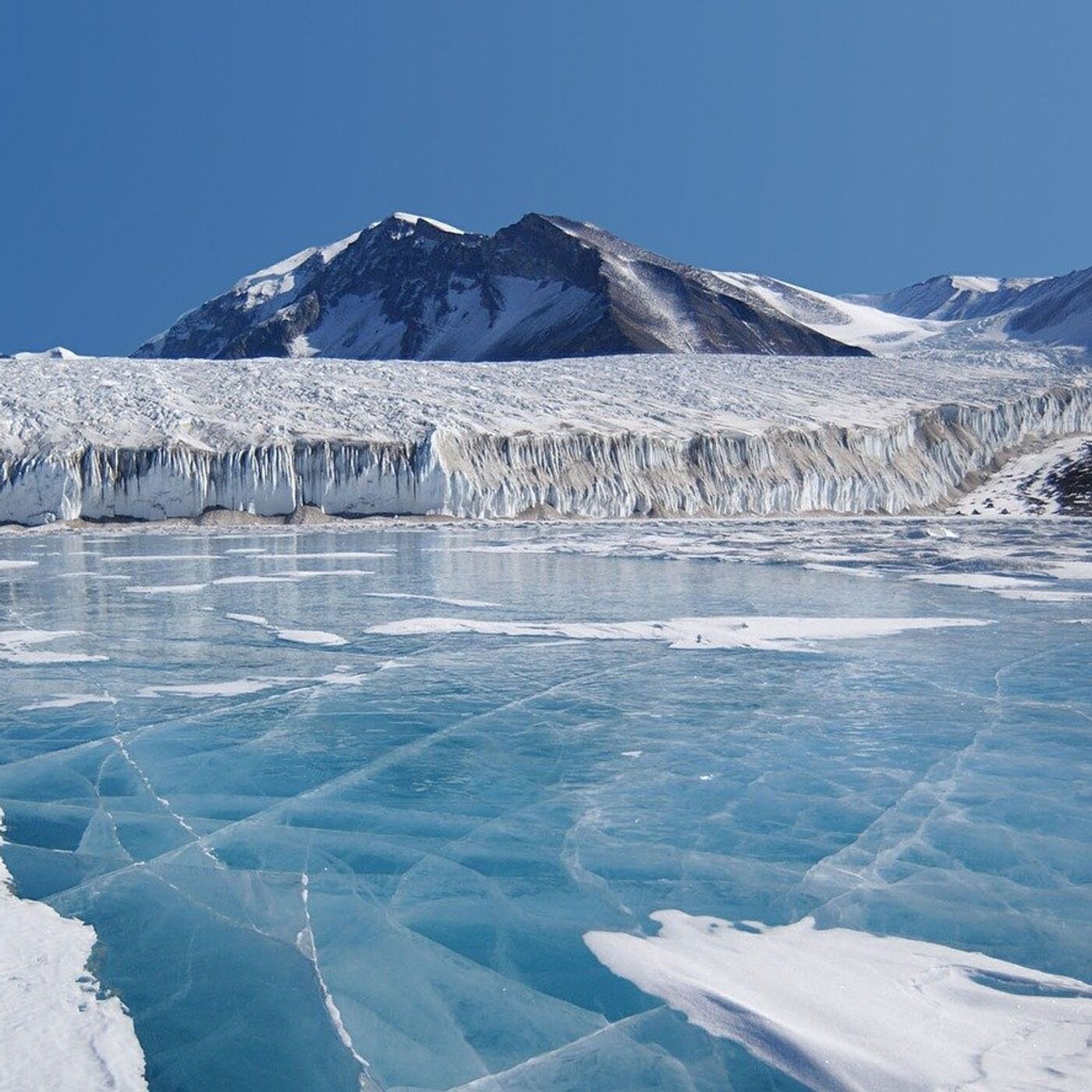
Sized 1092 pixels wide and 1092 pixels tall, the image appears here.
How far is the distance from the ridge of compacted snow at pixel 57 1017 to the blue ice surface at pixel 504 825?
3.4 inches

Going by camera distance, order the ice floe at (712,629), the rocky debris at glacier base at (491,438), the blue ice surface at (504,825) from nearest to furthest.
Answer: the blue ice surface at (504,825), the ice floe at (712,629), the rocky debris at glacier base at (491,438)

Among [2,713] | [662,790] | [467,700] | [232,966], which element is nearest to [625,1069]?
[232,966]

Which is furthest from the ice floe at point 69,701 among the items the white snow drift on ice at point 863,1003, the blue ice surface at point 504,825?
the white snow drift on ice at point 863,1003

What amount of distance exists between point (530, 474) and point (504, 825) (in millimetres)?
24610

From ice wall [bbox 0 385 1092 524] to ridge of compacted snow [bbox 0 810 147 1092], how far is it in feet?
78.3

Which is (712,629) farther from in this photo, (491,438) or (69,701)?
(491,438)

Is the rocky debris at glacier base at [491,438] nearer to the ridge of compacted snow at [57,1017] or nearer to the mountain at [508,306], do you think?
the ridge of compacted snow at [57,1017]

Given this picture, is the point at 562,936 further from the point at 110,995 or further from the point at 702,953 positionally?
the point at 110,995

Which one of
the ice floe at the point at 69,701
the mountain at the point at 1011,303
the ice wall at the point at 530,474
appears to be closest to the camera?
the ice floe at the point at 69,701

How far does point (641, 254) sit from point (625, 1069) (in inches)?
3817

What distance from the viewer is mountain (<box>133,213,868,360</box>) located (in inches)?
3199

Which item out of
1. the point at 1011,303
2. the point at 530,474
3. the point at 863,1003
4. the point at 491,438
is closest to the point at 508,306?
the point at 1011,303

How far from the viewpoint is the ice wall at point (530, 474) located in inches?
1027

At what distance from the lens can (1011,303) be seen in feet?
336
